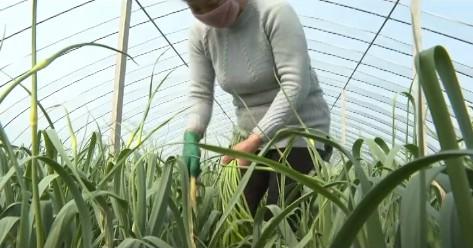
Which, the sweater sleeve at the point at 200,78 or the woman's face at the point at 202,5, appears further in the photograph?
the sweater sleeve at the point at 200,78

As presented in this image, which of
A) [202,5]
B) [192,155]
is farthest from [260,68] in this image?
[192,155]

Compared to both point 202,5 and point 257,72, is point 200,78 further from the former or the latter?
point 202,5

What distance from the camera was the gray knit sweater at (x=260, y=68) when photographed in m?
1.52

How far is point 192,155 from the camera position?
3.47 ft

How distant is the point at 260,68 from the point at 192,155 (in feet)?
2.13

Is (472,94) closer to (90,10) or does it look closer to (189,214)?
(90,10)

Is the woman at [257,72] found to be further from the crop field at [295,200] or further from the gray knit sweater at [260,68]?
the crop field at [295,200]

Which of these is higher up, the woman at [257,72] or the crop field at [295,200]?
the woman at [257,72]

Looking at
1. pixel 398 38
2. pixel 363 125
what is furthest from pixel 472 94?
pixel 363 125

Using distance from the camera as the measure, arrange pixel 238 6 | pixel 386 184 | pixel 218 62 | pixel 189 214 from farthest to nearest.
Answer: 1. pixel 218 62
2. pixel 238 6
3. pixel 189 214
4. pixel 386 184

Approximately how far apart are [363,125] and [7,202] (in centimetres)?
1070

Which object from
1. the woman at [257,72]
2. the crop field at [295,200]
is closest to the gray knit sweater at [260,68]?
the woman at [257,72]

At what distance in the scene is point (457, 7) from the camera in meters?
6.82

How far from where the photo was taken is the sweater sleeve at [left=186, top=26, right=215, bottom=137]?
69.5 inches
